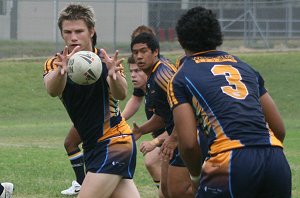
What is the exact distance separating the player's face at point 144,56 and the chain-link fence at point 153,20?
22267 mm

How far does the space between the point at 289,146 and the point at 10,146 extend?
5.57 meters

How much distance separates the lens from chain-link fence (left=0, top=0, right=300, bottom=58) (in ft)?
107

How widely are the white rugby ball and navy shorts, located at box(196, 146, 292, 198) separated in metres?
1.54

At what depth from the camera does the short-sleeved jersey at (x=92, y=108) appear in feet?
22.3

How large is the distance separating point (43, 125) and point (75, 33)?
16055 millimetres

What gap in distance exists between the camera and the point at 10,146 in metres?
16.6

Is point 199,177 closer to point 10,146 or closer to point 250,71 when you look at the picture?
point 250,71

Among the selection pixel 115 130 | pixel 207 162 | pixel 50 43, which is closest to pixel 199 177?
pixel 207 162

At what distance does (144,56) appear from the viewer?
8523 millimetres

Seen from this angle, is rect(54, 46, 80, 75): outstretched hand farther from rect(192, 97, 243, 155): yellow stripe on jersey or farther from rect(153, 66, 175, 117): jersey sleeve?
rect(153, 66, 175, 117): jersey sleeve

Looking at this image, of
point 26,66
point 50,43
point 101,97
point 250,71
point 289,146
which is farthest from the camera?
point 50,43

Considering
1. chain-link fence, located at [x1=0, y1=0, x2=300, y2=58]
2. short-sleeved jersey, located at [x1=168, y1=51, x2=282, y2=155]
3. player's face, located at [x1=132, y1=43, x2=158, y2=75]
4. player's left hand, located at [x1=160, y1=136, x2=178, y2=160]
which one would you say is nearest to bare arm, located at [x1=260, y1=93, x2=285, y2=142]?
short-sleeved jersey, located at [x1=168, y1=51, x2=282, y2=155]

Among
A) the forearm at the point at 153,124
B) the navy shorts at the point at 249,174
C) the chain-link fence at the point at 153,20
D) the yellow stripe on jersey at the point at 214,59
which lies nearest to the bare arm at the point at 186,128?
the navy shorts at the point at 249,174

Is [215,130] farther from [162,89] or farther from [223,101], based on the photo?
[162,89]
